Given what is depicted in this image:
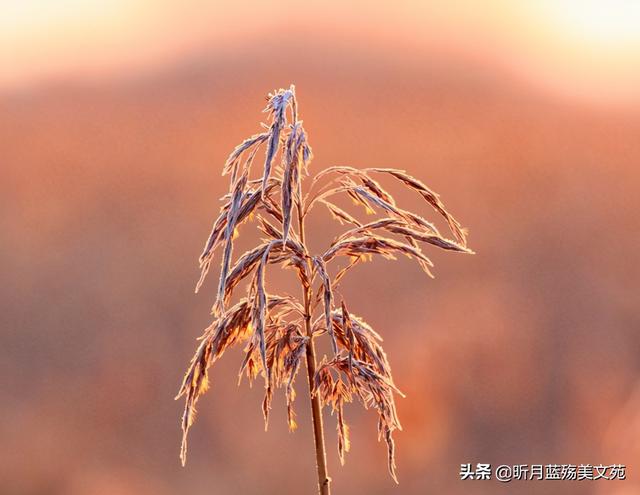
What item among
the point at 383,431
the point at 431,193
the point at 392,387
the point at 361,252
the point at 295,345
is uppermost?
the point at 431,193

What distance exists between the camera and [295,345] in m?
3.27

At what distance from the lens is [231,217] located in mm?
2990

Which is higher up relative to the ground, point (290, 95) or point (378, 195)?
point (290, 95)

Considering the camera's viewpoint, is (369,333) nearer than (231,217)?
No

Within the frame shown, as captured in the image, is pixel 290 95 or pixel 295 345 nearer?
pixel 290 95

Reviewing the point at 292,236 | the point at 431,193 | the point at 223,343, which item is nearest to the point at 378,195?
the point at 431,193

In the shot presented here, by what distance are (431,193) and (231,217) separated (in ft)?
3.01

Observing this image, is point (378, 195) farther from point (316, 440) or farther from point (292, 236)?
point (316, 440)

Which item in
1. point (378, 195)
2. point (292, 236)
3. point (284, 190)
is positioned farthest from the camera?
point (378, 195)

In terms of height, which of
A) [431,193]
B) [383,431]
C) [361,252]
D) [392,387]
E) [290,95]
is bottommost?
[383,431]

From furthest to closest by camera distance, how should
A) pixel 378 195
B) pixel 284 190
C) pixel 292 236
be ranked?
pixel 378 195 → pixel 292 236 → pixel 284 190

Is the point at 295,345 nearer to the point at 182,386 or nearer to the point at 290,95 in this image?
the point at 182,386

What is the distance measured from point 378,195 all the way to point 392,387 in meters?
0.86

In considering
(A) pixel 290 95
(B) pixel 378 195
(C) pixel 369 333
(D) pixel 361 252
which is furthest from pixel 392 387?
(A) pixel 290 95
